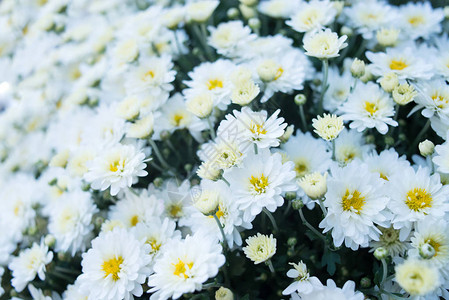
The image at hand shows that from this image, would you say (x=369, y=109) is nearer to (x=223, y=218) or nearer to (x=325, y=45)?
(x=325, y=45)

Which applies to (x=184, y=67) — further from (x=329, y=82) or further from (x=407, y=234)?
(x=407, y=234)

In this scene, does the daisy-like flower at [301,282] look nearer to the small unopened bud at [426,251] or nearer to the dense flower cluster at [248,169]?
the dense flower cluster at [248,169]

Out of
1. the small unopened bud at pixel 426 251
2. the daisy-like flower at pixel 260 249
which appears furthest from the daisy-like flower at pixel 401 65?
the daisy-like flower at pixel 260 249

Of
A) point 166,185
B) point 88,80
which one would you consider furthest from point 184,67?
point 166,185

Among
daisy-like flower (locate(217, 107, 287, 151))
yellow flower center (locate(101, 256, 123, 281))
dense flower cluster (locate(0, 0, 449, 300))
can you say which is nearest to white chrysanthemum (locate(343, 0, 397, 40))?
dense flower cluster (locate(0, 0, 449, 300))

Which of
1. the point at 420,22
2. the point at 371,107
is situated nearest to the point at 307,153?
the point at 371,107
